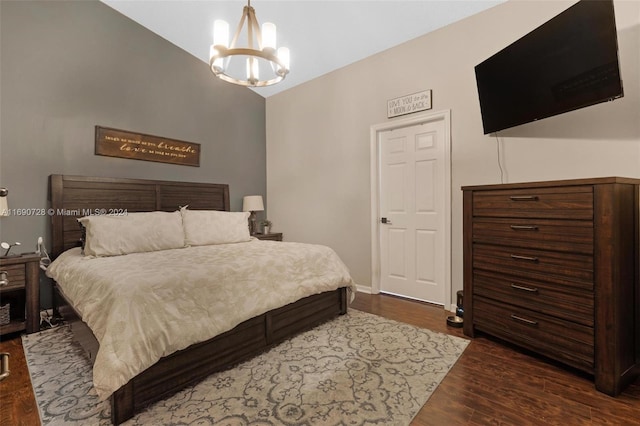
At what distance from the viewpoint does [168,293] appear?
5.50 feet

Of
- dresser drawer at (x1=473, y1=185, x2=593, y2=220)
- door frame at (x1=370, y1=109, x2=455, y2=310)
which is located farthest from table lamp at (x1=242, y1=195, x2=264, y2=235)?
dresser drawer at (x1=473, y1=185, x2=593, y2=220)

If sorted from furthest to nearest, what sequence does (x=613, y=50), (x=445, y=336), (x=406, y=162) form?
(x=406, y=162) → (x=445, y=336) → (x=613, y=50)

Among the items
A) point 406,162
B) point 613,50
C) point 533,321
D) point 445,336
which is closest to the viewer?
point 613,50

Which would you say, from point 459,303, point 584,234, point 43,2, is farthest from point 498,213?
point 43,2

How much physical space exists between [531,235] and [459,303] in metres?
1.05

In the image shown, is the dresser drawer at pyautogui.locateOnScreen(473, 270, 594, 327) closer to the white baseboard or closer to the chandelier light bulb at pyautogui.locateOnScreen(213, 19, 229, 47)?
the white baseboard

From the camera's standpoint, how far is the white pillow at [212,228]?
3.20 m

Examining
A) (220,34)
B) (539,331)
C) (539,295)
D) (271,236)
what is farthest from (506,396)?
(271,236)

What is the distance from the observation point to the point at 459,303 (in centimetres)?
277

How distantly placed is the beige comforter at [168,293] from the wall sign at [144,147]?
1358 mm

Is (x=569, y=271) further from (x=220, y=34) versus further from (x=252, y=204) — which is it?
(x=252, y=204)

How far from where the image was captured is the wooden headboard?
294 cm

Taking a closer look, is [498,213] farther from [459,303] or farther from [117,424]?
[117,424]

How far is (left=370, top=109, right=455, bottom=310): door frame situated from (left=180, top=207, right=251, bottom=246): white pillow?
158cm
